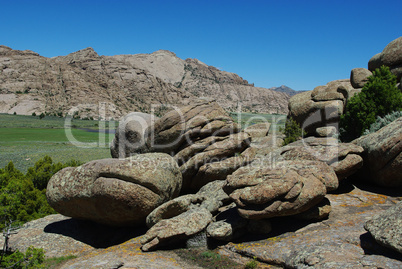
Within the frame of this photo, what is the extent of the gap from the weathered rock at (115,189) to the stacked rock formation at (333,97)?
60.9 feet

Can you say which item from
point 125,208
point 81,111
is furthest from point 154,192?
point 81,111

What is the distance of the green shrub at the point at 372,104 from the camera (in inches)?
830

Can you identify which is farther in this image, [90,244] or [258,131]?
[258,131]

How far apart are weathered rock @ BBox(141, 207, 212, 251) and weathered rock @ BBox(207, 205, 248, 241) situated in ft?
1.48

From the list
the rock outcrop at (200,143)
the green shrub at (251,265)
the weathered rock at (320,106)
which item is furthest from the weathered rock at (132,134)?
the weathered rock at (320,106)

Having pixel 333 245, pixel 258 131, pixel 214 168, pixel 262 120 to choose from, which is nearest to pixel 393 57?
pixel 258 131

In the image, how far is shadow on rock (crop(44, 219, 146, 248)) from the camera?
1370cm

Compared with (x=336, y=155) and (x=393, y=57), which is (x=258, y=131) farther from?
(x=336, y=155)

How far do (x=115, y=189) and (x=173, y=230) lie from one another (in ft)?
10.9

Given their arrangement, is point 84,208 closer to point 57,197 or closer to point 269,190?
point 57,197

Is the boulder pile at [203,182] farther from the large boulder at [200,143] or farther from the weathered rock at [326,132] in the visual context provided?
the weathered rock at [326,132]

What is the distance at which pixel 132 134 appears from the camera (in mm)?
19906

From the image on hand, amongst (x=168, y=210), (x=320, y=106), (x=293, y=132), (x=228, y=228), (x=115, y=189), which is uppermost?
(x=320, y=106)

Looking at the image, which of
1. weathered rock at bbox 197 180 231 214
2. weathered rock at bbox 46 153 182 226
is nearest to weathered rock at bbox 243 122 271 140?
weathered rock at bbox 197 180 231 214
